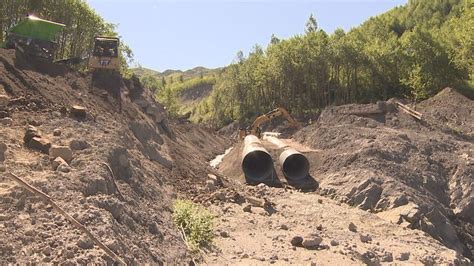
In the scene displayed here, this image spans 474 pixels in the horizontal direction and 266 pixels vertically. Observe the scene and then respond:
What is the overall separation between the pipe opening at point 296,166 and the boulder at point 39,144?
1355 centimetres

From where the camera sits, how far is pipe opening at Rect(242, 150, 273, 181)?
23.7 m

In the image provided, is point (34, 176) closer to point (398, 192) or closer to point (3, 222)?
point (3, 222)

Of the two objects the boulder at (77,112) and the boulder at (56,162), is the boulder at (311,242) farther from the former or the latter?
the boulder at (77,112)

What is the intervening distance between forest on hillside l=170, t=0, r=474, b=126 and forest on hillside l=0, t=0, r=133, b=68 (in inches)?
709

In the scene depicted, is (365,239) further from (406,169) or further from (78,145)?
(78,145)

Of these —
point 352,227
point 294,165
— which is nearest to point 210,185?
point 352,227

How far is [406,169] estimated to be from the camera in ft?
67.7

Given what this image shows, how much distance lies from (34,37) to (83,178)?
1345 centimetres

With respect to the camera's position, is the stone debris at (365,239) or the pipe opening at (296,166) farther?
the pipe opening at (296,166)

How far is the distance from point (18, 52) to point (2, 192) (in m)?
11.9

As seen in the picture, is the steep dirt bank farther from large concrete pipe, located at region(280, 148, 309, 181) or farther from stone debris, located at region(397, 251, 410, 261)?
large concrete pipe, located at region(280, 148, 309, 181)

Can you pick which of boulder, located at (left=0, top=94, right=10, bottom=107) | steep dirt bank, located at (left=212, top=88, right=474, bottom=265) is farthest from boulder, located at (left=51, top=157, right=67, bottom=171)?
steep dirt bank, located at (left=212, top=88, right=474, bottom=265)

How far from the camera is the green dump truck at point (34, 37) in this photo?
2164 centimetres

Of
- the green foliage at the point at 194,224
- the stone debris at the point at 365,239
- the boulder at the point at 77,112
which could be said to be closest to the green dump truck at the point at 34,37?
the boulder at the point at 77,112
